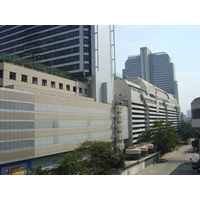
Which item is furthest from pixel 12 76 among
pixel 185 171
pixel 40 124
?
pixel 185 171

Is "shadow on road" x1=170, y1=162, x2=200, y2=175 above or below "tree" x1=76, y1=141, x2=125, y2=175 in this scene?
below

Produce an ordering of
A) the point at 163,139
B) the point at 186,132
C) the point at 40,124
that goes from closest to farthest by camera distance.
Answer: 1. the point at 40,124
2. the point at 163,139
3. the point at 186,132

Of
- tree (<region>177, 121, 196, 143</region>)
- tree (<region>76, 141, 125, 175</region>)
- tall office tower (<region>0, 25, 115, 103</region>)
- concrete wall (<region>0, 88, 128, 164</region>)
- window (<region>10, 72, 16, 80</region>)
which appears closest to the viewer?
concrete wall (<region>0, 88, 128, 164</region>)

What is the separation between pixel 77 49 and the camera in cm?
5550

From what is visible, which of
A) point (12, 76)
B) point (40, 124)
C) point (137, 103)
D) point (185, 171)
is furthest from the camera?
point (137, 103)

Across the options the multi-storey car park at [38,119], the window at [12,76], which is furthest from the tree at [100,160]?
the window at [12,76]

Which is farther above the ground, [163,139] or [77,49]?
[77,49]

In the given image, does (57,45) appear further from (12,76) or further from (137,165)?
(137,165)

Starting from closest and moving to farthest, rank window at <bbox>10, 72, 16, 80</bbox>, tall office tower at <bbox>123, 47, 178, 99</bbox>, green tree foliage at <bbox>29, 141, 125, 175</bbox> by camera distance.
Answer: green tree foliage at <bbox>29, 141, 125, 175</bbox>
window at <bbox>10, 72, 16, 80</bbox>
tall office tower at <bbox>123, 47, 178, 99</bbox>

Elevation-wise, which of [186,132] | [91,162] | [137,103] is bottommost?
[186,132]

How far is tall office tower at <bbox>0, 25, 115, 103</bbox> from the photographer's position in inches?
2165

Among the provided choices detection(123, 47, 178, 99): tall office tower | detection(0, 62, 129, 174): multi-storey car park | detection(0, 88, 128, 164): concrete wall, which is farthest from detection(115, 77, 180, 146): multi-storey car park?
detection(123, 47, 178, 99): tall office tower

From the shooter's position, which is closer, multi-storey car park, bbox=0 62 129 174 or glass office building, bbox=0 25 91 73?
multi-storey car park, bbox=0 62 129 174

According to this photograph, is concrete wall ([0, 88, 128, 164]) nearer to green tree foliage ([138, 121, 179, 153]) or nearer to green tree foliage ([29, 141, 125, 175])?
green tree foliage ([29, 141, 125, 175])
